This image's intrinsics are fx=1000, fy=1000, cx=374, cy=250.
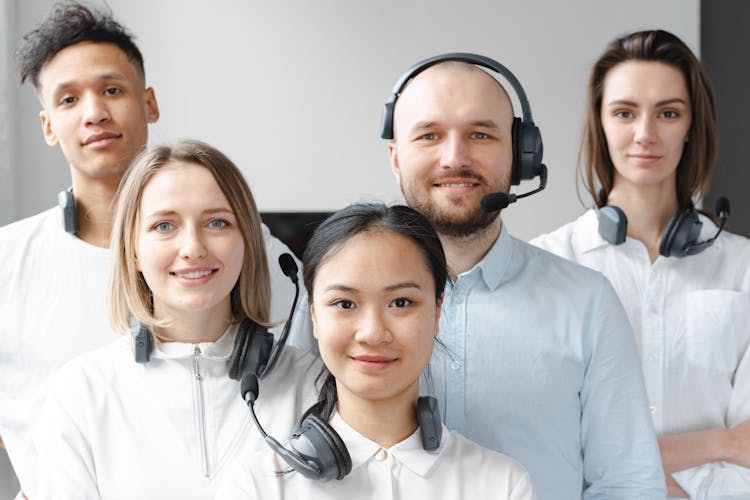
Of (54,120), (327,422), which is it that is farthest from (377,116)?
(327,422)

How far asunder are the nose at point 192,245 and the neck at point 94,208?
677 mm

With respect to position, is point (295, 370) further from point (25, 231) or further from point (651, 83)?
point (651, 83)

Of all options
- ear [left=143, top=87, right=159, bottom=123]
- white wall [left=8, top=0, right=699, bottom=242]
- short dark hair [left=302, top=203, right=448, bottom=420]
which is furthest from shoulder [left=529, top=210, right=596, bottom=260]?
white wall [left=8, top=0, right=699, bottom=242]

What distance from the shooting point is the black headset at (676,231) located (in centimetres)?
255

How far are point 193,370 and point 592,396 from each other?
792 mm

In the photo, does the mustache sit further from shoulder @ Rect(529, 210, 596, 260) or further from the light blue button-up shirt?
shoulder @ Rect(529, 210, 596, 260)

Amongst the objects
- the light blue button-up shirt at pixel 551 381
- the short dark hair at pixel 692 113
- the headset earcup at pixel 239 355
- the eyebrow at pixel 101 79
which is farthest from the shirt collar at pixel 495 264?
the eyebrow at pixel 101 79

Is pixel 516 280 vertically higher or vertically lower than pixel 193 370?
higher

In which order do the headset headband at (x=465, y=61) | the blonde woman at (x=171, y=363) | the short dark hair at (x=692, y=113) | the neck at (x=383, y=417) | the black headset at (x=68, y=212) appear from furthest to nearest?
the short dark hair at (x=692, y=113)
the black headset at (x=68, y=212)
the headset headband at (x=465, y=61)
the blonde woman at (x=171, y=363)
the neck at (x=383, y=417)

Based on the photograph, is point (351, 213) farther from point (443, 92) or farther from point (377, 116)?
point (377, 116)

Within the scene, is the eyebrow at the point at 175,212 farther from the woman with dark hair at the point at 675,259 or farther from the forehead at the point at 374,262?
the woman with dark hair at the point at 675,259

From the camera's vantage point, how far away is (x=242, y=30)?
4.18 meters

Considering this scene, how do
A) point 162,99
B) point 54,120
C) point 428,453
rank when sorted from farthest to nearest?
1. point 162,99
2. point 54,120
3. point 428,453

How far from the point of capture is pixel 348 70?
426 cm
